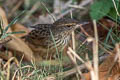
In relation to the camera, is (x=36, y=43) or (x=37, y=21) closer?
(x=36, y=43)

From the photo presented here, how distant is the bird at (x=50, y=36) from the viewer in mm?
5875

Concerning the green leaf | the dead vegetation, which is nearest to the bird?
the dead vegetation

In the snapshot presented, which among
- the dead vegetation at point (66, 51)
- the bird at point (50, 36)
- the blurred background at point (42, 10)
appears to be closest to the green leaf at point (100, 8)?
the dead vegetation at point (66, 51)

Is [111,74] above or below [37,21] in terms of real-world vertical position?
below

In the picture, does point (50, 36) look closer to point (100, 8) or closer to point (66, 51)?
point (66, 51)

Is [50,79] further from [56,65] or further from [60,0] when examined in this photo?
[60,0]

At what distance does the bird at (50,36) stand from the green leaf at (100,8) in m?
0.50

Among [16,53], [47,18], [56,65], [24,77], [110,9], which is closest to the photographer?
[24,77]

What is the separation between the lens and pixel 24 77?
13.4 ft

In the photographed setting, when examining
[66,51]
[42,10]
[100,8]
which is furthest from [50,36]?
[42,10]

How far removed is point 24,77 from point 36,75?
0.44 ft

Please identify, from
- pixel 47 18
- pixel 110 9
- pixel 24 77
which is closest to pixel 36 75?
pixel 24 77

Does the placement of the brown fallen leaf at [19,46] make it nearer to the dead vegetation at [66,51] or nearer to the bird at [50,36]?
the dead vegetation at [66,51]

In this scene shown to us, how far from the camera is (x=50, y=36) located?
597 cm
